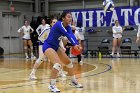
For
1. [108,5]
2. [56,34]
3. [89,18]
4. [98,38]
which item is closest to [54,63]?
[56,34]

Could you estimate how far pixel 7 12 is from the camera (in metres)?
25.7

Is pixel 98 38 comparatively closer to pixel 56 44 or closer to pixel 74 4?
pixel 74 4

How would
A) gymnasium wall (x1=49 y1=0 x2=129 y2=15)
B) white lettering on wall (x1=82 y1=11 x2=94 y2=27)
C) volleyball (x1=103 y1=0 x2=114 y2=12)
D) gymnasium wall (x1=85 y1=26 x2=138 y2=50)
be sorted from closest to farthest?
volleyball (x1=103 y1=0 x2=114 y2=12)
gymnasium wall (x1=85 y1=26 x2=138 y2=50)
white lettering on wall (x1=82 y1=11 x2=94 y2=27)
gymnasium wall (x1=49 y1=0 x2=129 y2=15)

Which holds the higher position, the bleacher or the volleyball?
the volleyball

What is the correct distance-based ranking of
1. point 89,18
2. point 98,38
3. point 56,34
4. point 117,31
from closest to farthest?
1. point 56,34
2. point 117,31
3. point 98,38
4. point 89,18

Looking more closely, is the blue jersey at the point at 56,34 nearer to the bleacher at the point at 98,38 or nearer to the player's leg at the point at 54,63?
the player's leg at the point at 54,63

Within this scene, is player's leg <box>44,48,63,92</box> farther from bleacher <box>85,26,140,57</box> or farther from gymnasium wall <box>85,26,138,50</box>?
gymnasium wall <box>85,26,138,50</box>

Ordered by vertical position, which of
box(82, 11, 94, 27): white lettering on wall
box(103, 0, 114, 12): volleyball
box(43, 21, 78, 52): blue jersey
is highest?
box(103, 0, 114, 12): volleyball

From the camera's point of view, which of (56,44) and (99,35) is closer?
(56,44)

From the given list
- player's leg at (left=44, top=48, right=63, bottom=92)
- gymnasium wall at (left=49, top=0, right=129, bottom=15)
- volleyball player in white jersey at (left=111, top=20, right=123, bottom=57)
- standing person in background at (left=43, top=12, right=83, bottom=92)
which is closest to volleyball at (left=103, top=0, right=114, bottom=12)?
volleyball player in white jersey at (left=111, top=20, right=123, bottom=57)

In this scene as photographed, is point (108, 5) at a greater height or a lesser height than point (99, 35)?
greater

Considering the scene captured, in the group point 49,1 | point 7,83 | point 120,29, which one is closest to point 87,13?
point 120,29

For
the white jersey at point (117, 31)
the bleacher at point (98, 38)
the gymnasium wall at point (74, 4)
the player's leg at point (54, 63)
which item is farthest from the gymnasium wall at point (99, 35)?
the player's leg at point (54, 63)

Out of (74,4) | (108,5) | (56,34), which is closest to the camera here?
(56,34)
